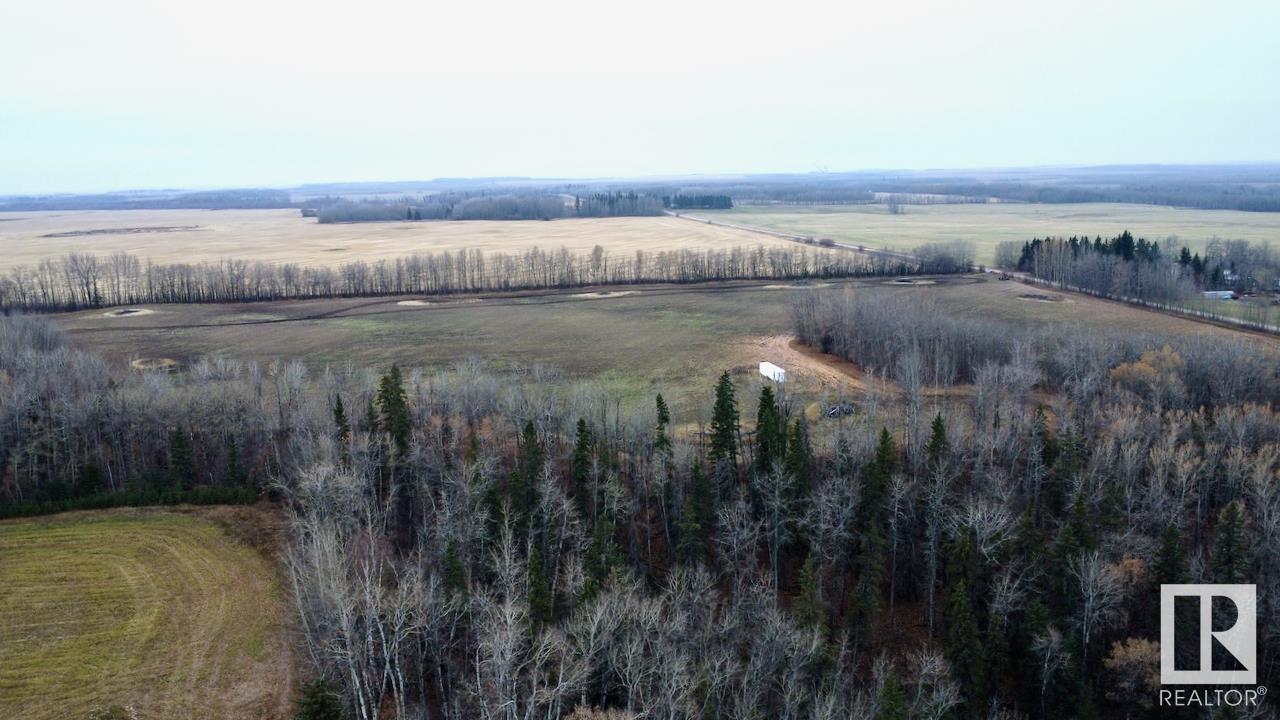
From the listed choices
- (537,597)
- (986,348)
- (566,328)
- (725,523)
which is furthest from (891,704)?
(566,328)

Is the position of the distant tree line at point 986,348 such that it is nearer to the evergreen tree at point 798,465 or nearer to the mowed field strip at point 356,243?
the evergreen tree at point 798,465

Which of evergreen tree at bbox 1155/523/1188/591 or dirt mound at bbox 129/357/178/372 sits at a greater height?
dirt mound at bbox 129/357/178/372

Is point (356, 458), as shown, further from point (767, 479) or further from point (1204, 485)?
point (1204, 485)

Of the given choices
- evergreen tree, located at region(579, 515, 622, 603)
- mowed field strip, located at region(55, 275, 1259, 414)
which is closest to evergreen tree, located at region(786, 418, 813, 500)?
evergreen tree, located at region(579, 515, 622, 603)

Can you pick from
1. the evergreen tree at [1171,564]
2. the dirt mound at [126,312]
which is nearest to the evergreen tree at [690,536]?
the evergreen tree at [1171,564]

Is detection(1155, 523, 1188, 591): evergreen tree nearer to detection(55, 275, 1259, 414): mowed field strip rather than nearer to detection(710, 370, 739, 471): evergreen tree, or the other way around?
detection(710, 370, 739, 471): evergreen tree

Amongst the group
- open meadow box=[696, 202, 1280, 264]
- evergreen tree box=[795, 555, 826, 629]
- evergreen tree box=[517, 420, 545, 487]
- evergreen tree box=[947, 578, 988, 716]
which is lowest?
evergreen tree box=[947, 578, 988, 716]

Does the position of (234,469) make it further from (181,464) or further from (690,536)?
(690,536)
